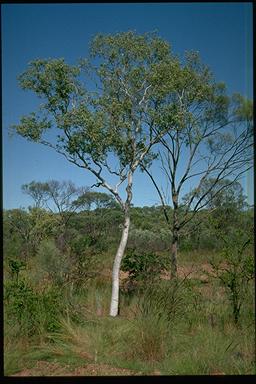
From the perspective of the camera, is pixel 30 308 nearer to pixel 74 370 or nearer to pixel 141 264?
pixel 74 370

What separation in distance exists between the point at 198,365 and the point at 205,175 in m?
4.09

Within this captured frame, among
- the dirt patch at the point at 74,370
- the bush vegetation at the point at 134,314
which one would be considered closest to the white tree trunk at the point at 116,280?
the bush vegetation at the point at 134,314

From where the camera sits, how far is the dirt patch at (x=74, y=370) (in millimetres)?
2994

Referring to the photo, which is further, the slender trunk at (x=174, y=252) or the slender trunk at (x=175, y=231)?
the slender trunk at (x=175, y=231)

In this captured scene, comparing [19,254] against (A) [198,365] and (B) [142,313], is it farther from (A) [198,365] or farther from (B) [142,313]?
(A) [198,365]

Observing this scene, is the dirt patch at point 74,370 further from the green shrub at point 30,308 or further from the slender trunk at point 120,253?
the slender trunk at point 120,253

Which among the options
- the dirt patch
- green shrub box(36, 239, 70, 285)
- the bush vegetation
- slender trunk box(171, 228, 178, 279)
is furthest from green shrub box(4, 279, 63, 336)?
slender trunk box(171, 228, 178, 279)

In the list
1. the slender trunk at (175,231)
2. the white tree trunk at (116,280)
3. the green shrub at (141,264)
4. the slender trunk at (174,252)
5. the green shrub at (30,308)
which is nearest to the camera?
the green shrub at (30,308)

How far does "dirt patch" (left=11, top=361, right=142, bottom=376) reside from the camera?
2994 millimetres

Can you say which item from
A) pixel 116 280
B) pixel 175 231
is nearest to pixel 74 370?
pixel 116 280

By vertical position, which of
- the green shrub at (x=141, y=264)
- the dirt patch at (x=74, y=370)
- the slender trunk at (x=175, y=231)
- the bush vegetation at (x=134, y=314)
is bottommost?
the dirt patch at (x=74, y=370)

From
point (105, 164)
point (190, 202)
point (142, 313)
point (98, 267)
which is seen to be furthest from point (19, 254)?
point (142, 313)

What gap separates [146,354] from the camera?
334 cm

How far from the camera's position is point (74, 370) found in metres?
3.12
